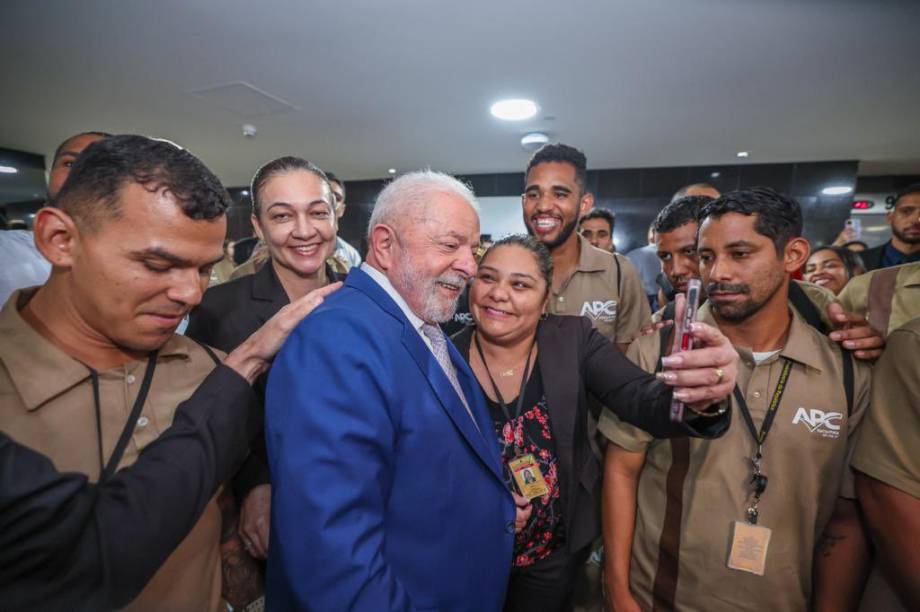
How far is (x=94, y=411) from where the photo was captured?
3.21 ft

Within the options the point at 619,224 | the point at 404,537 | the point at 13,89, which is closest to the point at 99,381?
the point at 404,537

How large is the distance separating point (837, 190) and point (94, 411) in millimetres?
10765

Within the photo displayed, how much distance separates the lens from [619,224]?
8.83 metres

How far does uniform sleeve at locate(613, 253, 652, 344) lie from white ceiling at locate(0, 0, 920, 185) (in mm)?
2058

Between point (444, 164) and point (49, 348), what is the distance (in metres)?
8.08

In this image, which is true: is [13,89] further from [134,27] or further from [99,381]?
[99,381]

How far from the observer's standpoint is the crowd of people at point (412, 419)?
0.92m

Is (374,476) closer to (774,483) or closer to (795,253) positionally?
(774,483)

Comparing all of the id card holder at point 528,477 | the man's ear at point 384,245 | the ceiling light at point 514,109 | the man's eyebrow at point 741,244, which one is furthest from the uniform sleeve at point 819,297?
the ceiling light at point 514,109

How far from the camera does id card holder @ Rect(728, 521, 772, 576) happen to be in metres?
1.47

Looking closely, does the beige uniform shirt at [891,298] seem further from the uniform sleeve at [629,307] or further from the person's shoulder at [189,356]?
the person's shoulder at [189,356]

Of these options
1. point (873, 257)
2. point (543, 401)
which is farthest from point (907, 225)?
point (543, 401)

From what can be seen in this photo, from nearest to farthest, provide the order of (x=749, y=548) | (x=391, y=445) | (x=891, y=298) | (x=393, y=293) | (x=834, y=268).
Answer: (x=391, y=445) → (x=393, y=293) → (x=749, y=548) → (x=891, y=298) → (x=834, y=268)

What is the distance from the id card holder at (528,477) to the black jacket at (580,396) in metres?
0.10
